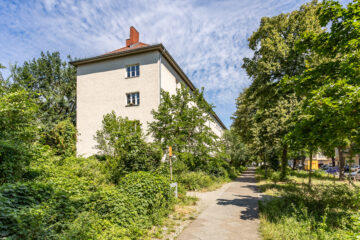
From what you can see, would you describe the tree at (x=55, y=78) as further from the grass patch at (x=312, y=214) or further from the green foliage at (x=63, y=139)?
the grass patch at (x=312, y=214)

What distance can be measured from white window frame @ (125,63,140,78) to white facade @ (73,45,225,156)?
244 mm

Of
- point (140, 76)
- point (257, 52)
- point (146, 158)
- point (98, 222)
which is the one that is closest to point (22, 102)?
point (98, 222)

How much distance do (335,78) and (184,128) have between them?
941 cm

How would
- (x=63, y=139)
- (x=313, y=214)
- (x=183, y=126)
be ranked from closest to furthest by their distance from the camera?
(x=313, y=214), (x=183, y=126), (x=63, y=139)

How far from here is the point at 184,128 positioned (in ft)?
46.3

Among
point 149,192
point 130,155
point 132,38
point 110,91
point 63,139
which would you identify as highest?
point 132,38

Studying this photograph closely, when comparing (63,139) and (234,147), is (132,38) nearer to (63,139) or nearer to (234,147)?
(63,139)

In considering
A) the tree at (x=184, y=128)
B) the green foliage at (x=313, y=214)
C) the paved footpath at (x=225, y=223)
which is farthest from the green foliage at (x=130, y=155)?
the green foliage at (x=313, y=214)

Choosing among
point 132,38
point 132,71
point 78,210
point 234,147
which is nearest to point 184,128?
point 132,71

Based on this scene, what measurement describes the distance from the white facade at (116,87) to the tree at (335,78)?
9571 millimetres

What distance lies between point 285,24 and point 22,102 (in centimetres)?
1649

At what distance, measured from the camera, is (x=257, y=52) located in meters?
16.3

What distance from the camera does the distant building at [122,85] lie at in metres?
15.8

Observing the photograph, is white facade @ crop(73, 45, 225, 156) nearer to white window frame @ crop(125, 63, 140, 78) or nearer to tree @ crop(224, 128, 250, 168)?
white window frame @ crop(125, 63, 140, 78)
